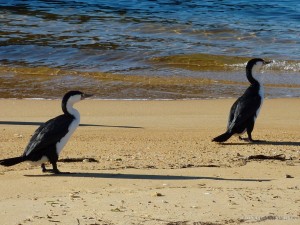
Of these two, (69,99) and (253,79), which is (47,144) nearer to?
(69,99)

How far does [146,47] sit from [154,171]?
521 inches

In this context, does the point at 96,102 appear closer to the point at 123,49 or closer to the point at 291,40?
the point at 123,49

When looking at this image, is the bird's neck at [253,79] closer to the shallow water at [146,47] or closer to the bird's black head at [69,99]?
the bird's black head at [69,99]

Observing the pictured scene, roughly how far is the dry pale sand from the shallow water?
2146mm

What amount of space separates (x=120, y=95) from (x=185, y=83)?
2.08 meters

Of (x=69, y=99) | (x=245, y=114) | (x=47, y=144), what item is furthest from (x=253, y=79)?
(x=47, y=144)

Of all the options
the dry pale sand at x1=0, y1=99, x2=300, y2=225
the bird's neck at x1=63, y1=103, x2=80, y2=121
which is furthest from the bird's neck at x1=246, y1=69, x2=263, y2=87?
the bird's neck at x1=63, y1=103, x2=80, y2=121

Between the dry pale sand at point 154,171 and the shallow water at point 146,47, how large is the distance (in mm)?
2146

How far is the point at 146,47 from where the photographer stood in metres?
22.1

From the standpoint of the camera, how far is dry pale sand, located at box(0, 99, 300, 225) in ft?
23.5

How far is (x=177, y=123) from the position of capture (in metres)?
12.5

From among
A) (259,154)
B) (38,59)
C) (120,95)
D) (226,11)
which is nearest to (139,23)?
(226,11)

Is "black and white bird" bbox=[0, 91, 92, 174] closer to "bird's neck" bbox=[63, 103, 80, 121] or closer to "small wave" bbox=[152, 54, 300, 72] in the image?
"bird's neck" bbox=[63, 103, 80, 121]

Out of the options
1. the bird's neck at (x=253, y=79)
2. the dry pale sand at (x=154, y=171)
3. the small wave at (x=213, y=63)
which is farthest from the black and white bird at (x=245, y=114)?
the small wave at (x=213, y=63)
